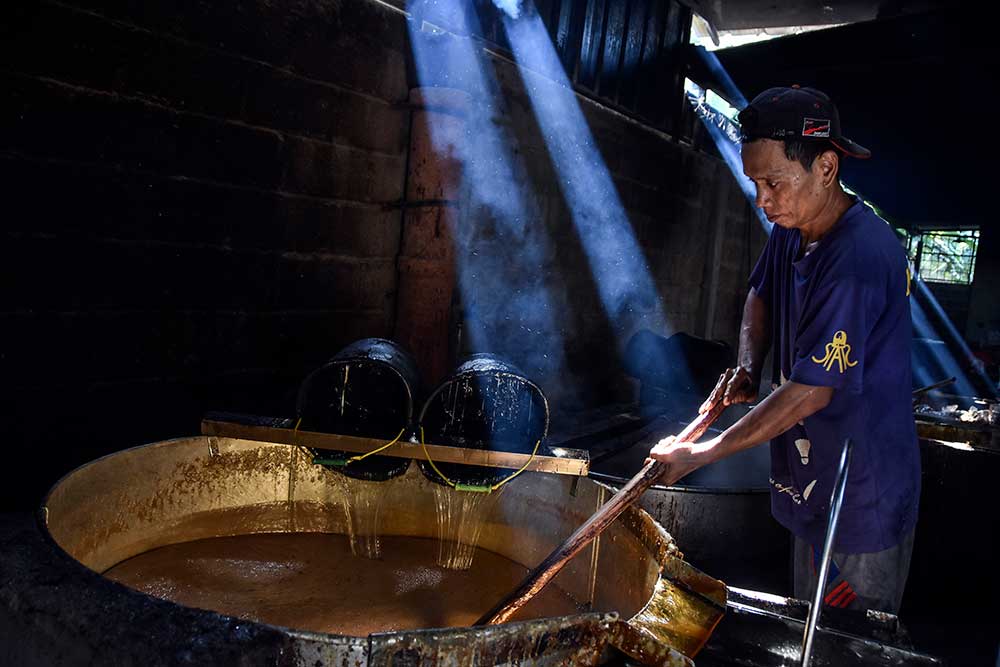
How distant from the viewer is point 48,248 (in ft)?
11.0

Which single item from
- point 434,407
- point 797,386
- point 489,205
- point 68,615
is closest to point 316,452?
point 434,407

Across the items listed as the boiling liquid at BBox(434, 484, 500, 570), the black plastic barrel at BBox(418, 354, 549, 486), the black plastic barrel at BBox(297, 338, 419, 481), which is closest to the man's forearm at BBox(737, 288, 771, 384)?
the black plastic barrel at BBox(418, 354, 549, 486)

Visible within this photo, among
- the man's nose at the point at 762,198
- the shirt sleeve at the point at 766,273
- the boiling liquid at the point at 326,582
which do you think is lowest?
the boiling liquid at the point at 326,582

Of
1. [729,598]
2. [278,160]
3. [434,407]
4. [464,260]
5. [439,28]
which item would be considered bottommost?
[729,598]

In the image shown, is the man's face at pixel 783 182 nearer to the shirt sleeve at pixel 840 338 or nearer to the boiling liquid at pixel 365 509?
the shirt sleeve at pixel 840 338

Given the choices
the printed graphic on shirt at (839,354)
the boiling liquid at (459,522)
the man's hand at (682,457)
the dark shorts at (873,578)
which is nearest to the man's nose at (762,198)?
the printed graphic on shirt at (839,354)

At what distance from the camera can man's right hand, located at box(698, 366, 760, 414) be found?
2.75 metres

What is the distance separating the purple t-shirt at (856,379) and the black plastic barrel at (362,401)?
5.01ft

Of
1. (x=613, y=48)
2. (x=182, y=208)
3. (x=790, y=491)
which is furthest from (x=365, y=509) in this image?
(x=613, y=48)

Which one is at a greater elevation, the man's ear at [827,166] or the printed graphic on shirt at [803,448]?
the man's ear at [827,166]

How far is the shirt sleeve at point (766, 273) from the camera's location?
284cm

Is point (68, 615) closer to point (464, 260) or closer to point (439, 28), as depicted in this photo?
point (464, 260)

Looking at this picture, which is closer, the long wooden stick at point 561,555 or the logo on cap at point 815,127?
the long wooden stick at point 561,555

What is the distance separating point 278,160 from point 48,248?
140 centimetres
